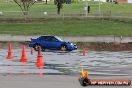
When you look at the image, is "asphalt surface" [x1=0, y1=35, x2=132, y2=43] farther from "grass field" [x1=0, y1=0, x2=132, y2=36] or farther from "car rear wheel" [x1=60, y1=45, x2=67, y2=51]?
"car rear wheel" [x1=60, y1=45, x2=67, y2=51]

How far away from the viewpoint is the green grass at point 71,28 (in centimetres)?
4927

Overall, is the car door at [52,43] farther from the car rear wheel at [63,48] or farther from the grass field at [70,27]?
the grass field at [70,27]

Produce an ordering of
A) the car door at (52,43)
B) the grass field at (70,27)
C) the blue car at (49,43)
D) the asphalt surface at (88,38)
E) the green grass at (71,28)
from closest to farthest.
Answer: the blue car at (49,43), the car door at (52,43), the asphalt surface at (88,38), the green grass at (71,28), the grass field at (70,27)

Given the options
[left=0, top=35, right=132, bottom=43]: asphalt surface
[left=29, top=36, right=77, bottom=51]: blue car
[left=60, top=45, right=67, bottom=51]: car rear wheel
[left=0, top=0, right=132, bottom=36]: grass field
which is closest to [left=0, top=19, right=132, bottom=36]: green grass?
[left=0, top=0, right=132, bottom=36]: grass field

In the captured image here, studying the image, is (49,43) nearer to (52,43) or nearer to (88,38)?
(52,43)

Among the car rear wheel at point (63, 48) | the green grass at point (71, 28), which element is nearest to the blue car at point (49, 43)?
the car rear wheel at point (63, 48)

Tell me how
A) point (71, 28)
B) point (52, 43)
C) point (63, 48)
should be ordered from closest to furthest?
1. point (63, 48)
2. point (52, 43)
3. point (71, 28)

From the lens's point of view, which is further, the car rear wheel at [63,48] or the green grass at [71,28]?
the green grass at [71,28]

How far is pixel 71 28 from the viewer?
53.4 metres

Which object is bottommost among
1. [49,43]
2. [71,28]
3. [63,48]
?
[63,48]

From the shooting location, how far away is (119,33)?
48.4 metres

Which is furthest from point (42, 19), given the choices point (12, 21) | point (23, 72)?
point (23, 72)

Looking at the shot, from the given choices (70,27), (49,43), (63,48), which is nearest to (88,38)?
(63,48)

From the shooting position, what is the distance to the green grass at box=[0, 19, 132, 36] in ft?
162
